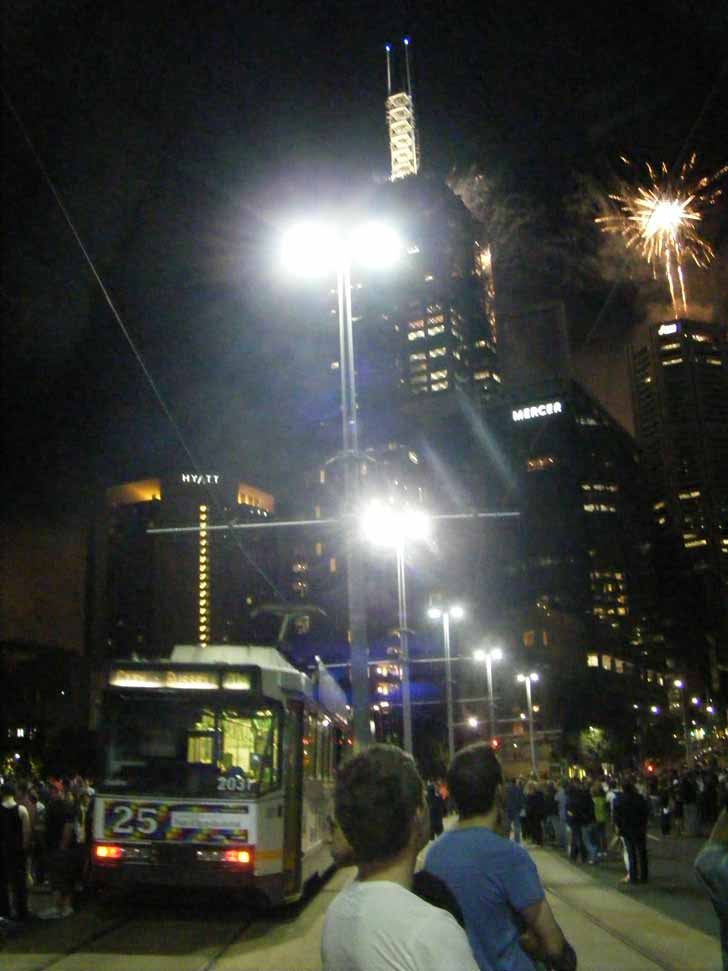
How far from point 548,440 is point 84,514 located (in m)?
105

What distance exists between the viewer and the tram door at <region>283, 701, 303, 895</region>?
12.2 m

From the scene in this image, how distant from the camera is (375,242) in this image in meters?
17.8

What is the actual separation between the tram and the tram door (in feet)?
0.05

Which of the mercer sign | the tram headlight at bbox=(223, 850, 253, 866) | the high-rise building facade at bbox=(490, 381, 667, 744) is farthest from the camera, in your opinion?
the mercer sign

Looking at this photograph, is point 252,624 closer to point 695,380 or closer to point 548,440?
point 548,440

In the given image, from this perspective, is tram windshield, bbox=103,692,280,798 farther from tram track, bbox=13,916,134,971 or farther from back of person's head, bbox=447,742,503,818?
back of person's head, bbox=447,742,503,818

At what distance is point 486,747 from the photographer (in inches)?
169

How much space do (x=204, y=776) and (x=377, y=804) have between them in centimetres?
935

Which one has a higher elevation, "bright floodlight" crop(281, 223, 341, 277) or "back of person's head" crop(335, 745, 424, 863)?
"bright floodlight" crop(281, 223, 341, 277)

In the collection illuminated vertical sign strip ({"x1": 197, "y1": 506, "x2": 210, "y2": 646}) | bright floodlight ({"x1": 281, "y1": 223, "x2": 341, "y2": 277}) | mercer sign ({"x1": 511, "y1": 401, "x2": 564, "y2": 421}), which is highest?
mercer sign ({"x1": 511, "y1": 401, "x2": 564, "y2": 421})

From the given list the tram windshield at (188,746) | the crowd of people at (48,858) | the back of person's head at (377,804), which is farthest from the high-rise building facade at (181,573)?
the back of person's head at (377,804)

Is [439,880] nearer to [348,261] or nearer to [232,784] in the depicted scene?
[232,784]

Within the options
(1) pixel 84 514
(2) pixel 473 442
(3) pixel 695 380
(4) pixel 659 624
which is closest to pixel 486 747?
(3) pixel 695 380

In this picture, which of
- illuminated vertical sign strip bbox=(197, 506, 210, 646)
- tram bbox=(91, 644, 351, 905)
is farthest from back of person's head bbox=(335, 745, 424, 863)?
illuminated vertical sign strip bbox=(197, 506, 210, 646)
